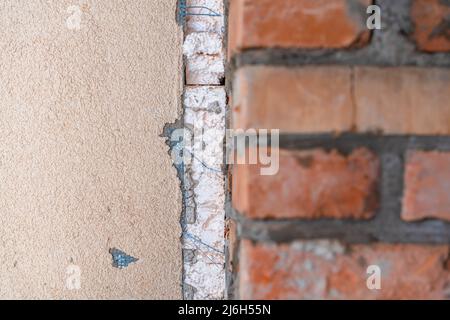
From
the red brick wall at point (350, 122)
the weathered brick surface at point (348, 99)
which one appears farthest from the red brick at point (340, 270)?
the weathered brick surface at point (348, 99)

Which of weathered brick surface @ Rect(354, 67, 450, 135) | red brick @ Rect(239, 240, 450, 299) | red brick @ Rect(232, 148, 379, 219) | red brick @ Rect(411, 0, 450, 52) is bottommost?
red brick @ Rect(239, 240, 450, 299)

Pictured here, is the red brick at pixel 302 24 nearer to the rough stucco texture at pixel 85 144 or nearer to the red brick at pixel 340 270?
the red brick at pixel 340 270

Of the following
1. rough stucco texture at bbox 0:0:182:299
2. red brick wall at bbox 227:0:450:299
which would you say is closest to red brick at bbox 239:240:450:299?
red brick wall at bbox 227:0:450:299

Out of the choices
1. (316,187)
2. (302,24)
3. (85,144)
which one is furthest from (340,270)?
(85,144)

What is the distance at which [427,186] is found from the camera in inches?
17.0

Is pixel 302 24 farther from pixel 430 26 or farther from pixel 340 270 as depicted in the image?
pixel 340 270

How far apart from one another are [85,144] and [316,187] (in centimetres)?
100

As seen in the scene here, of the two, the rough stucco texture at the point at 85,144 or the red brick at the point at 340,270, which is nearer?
the red brick at the point at 340,270

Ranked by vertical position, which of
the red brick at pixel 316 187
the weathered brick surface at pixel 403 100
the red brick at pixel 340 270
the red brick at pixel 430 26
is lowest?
the red brick at pixel 340 270

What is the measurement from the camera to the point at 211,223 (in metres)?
1.37

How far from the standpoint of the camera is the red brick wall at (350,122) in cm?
43

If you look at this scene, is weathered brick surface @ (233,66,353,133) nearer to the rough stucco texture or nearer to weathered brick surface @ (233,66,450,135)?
weathered brick surface @ (233,66,450,135)

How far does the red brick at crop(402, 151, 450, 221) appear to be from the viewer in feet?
1.40
